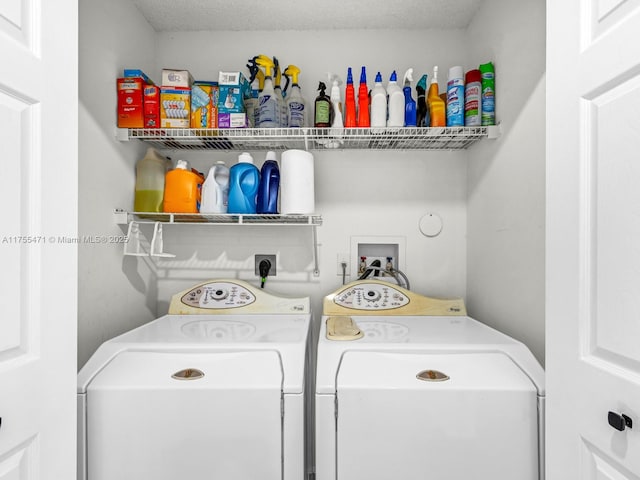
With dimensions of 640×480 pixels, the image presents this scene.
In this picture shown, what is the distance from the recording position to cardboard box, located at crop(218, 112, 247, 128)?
6.14ft

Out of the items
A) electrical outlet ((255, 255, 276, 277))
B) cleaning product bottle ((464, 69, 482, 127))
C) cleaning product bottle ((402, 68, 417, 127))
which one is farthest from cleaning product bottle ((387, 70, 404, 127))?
electrical outlet ((255, 255, 276, 277))

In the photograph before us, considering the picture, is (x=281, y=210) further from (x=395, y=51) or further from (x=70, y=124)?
(x=395, y=51)

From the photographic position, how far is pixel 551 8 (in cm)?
97

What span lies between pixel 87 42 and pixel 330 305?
5.54ft

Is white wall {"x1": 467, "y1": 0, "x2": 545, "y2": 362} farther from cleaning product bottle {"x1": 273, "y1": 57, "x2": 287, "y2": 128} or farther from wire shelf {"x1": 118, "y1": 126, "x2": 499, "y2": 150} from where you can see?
cleaning product bottle {"x1": 273, "y1": 57, "x2": 287, "y2": 128}

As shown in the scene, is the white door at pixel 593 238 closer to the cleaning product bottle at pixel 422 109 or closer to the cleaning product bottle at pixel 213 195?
the cleaning product bottle at pixel 422 109

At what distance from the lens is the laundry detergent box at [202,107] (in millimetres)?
1890

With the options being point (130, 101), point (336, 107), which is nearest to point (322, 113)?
point (336, 107)

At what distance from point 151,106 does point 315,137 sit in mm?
853

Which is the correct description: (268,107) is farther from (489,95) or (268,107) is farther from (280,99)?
(489,95)

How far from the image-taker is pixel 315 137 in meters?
1.89

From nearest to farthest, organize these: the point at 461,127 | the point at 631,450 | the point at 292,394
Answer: the point at 631,450 → the point at 292,394 → the point at 461,127

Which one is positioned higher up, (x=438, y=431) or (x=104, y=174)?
(x=104, y=174)

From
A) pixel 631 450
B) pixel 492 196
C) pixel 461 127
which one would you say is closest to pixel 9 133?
pixel 631 450
